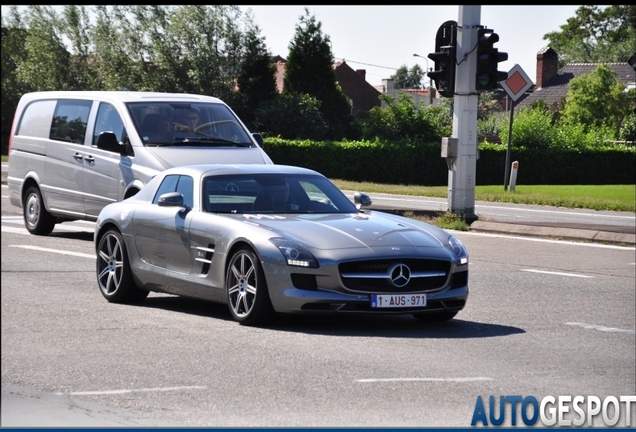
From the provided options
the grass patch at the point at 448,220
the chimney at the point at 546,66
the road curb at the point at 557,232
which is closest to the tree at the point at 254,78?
the chimney at the point at 546,66

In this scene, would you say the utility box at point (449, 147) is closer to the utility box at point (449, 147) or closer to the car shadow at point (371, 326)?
the utility box at point (449, 147)

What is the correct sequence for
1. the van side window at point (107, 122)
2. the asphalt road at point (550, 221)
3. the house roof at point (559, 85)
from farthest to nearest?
the house roof at point (559, 85), the asphalt road at point (550, 221), the van side window at point (107, 122)

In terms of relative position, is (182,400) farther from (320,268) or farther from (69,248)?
(69,248)

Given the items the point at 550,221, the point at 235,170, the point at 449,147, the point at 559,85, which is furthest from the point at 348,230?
the point at 559,85

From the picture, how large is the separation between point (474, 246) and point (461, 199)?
3.53 meters

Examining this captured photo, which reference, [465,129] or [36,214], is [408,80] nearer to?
[465,129]

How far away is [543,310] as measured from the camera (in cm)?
1103

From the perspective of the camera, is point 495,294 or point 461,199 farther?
point 461,199

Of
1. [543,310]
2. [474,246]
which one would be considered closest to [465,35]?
[474,246]

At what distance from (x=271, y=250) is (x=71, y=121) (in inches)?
318

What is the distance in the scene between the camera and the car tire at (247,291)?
921 cm

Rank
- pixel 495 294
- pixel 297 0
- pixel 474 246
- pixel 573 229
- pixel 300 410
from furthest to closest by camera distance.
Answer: pixel 573 229 → pixel 474 246 → pixel 495 294 → pixel 300 410 → pixel 297 0

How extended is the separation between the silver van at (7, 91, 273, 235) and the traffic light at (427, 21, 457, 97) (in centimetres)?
513

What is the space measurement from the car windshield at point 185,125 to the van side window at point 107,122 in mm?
229
